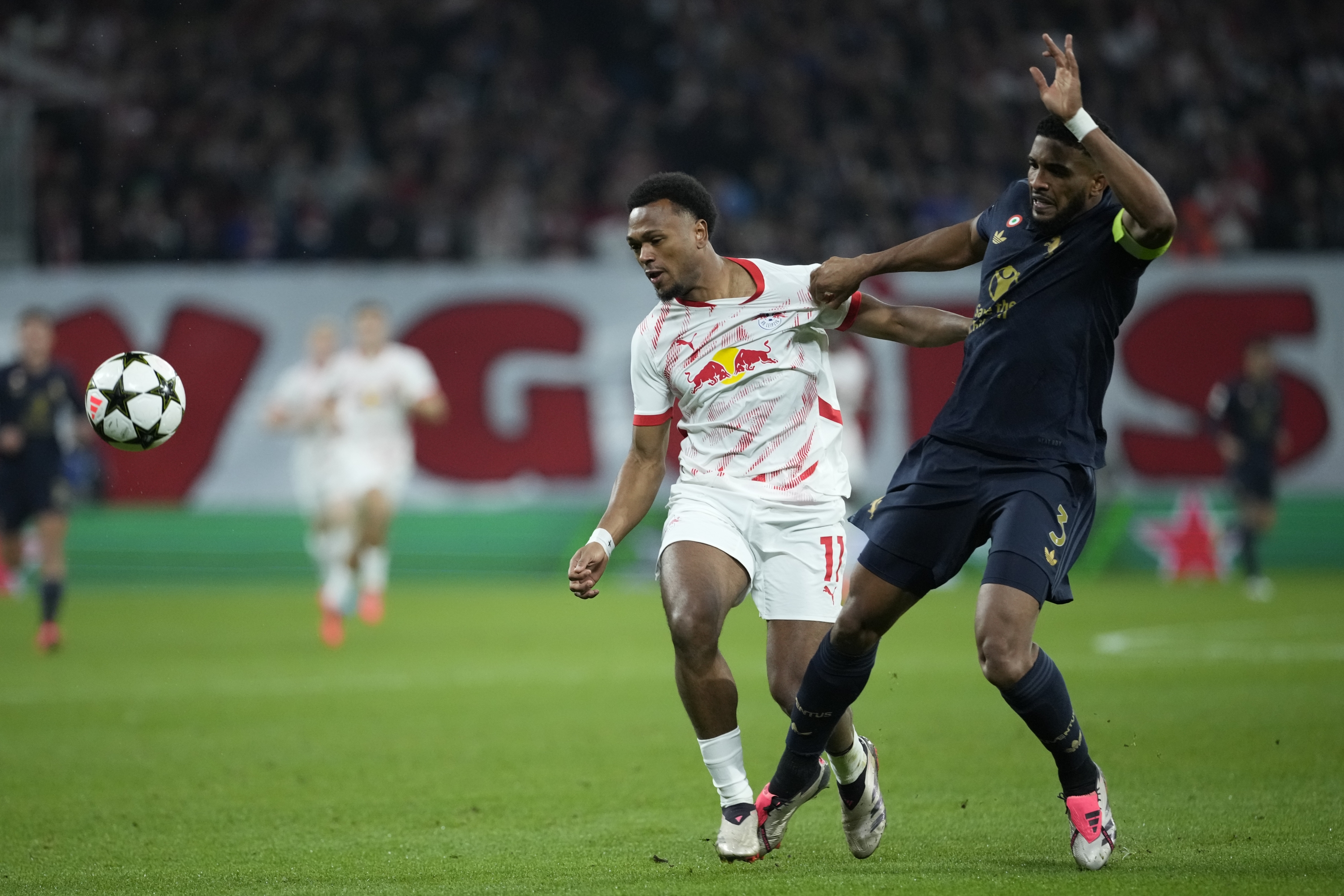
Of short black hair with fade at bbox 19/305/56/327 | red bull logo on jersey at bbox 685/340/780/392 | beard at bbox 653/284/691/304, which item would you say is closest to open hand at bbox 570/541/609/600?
red bull logo on jersey at bbox 685/340/780/392

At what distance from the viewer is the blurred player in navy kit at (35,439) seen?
1304 centimetres

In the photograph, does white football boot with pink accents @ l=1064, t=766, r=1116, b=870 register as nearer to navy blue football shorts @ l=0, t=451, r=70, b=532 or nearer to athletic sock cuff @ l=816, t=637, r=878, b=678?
athletic sock cuff @ l=816, t=637, r=878, b=678

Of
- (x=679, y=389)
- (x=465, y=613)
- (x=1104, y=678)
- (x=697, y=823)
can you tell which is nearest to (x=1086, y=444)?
(x=679, y=389)

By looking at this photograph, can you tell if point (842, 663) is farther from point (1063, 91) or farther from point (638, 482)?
point (1063, 91)

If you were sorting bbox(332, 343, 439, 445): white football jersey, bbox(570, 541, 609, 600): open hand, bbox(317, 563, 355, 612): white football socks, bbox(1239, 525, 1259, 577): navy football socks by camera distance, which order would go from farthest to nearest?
bbox(1239, 525, 1259, 577): navy football socks, bbox(332, 343, 439, 445): white football jersey, bbox(317, 563, 355, 612): white football socks, bbox(570, 541, 609, 600): open hand

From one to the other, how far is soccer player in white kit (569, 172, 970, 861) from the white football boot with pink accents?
0.72m

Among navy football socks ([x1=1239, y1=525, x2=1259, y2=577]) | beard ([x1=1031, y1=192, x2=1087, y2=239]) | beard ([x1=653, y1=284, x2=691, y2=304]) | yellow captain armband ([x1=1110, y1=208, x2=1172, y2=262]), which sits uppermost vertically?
beard ([x1=1031, y1=192, x2=1087, y2=239])

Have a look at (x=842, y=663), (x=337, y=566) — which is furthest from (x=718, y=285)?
(x=337, y=566)

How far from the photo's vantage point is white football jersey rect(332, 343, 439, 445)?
14516mm

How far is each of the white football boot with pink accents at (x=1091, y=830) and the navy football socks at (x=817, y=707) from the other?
0.79 m

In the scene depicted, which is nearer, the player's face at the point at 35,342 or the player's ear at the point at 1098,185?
the player's ear at the point at 1098,185

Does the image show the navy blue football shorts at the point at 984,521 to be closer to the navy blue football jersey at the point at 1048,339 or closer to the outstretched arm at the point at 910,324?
the navy blue football jersey at the point at 1048,339

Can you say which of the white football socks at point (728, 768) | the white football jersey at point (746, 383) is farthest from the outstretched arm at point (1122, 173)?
the white football socks at point (728, 768)

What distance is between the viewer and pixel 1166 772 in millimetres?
7105
